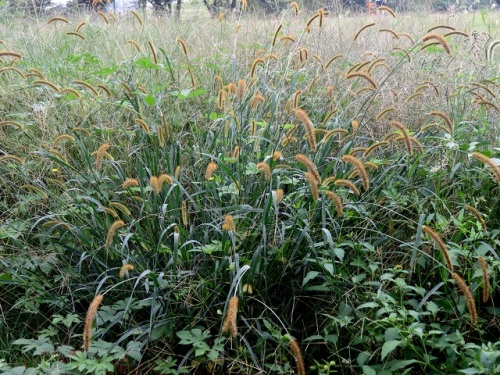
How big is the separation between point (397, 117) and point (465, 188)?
932 mm

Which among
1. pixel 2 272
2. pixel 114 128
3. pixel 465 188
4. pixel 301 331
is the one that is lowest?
pixel 301 331

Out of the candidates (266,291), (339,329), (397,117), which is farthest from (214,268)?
(397,117)

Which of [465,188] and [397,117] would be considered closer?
[465,188]

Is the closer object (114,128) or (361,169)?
(361,169)

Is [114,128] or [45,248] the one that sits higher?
[114,128]

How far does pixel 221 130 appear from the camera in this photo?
3.28 m

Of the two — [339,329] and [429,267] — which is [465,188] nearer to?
[429,267]

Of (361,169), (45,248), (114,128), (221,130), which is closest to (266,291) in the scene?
(361,169)

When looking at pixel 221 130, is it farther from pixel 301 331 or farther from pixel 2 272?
pixel 2 272

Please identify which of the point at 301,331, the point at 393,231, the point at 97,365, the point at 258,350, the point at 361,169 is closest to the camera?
the point at 97,365

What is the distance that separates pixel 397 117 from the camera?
156 inches

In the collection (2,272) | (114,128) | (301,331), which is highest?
(114,128)

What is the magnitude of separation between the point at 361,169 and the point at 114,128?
2068 millimetres

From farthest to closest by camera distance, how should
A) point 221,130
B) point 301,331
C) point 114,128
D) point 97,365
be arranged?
point 114,128
point 221,130
point 301,331
point 97,365
